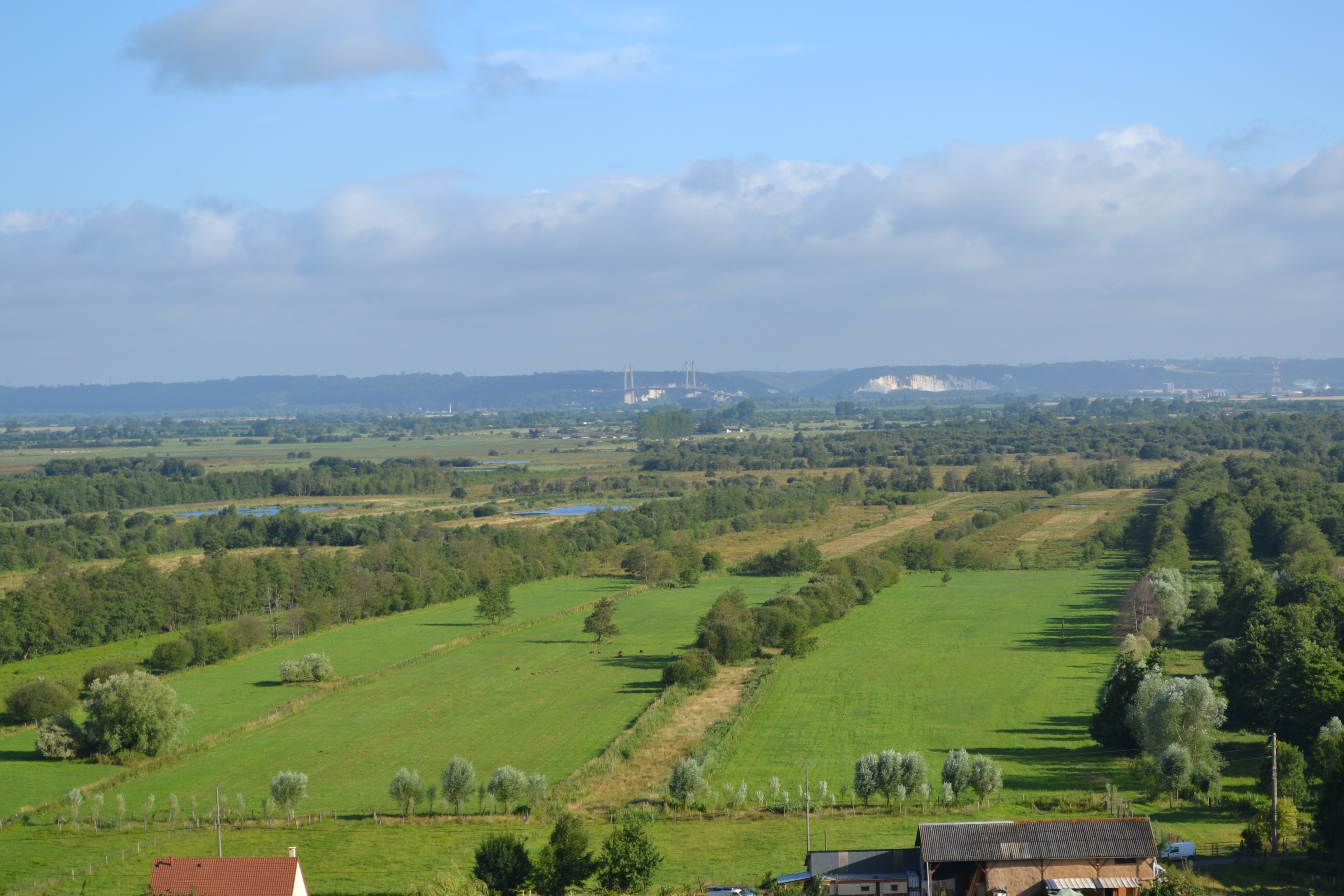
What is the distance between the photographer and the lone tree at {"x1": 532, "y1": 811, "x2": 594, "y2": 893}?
2745cm

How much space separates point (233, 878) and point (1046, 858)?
18105mm

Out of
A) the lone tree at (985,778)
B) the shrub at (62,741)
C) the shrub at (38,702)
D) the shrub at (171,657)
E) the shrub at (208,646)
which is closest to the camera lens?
the lone tree at (985,778)

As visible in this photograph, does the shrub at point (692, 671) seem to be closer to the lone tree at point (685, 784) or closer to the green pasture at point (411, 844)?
the lone tree at point (685, 784)

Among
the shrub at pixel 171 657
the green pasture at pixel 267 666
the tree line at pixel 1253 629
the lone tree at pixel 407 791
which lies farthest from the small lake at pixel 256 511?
the lone tree at pixel 407 791

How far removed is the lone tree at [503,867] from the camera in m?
27.1

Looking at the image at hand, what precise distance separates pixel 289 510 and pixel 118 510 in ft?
105

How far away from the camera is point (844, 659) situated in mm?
57312

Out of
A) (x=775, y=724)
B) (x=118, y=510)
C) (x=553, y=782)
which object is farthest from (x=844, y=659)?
(x=118, y=510)

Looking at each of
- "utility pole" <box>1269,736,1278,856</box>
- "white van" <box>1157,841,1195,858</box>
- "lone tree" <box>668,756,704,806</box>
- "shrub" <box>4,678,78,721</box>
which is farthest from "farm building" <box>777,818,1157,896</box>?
"shrub" <box>4,678,78,721</box>

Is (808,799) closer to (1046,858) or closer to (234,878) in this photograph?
(1046,858)

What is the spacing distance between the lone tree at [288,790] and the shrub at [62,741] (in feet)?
39.5

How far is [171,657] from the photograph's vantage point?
5875cm

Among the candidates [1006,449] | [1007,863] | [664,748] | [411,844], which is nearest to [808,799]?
[1007,863]

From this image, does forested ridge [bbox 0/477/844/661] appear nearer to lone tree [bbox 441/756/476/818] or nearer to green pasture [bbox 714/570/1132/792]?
green pasture [bbox 714/570/1132/792]
